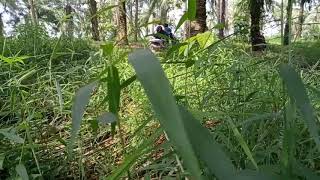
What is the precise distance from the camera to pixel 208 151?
1.87ft

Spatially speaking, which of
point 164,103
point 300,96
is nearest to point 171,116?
point 164,103

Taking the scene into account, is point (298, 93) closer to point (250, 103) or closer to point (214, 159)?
point (214, 159)

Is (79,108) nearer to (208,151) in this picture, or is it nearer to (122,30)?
(208,151)

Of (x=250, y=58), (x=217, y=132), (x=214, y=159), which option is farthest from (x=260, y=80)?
(x=214, y=159)

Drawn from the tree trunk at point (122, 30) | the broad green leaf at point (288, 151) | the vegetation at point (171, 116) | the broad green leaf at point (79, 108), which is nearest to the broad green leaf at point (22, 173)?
the vegetation at point (171, 116)

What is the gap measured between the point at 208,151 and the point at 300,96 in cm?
16

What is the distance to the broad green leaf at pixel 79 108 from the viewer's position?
1.72 ft

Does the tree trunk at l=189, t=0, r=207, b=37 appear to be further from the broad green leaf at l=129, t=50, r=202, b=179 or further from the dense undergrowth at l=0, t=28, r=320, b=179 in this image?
the broad green leaf at l=129, t=50, r=202, b=179

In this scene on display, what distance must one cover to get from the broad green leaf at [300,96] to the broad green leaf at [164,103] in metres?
0.23

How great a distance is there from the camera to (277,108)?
1368 mm

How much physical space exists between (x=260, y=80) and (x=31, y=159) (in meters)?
1.08

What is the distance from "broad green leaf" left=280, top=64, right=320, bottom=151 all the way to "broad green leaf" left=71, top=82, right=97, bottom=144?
11.5 inches

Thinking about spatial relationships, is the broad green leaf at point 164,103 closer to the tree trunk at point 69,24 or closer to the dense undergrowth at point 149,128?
the dense undergrowth at point 149,128

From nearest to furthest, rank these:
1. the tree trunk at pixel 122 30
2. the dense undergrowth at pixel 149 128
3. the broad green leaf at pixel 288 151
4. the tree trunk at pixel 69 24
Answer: the broad green leaf at pixel 288 151 → the dense undergrowth at pixel 149 128 → the tree trunk at pixel 122 30 → the tree trunk at pixel 69 24
